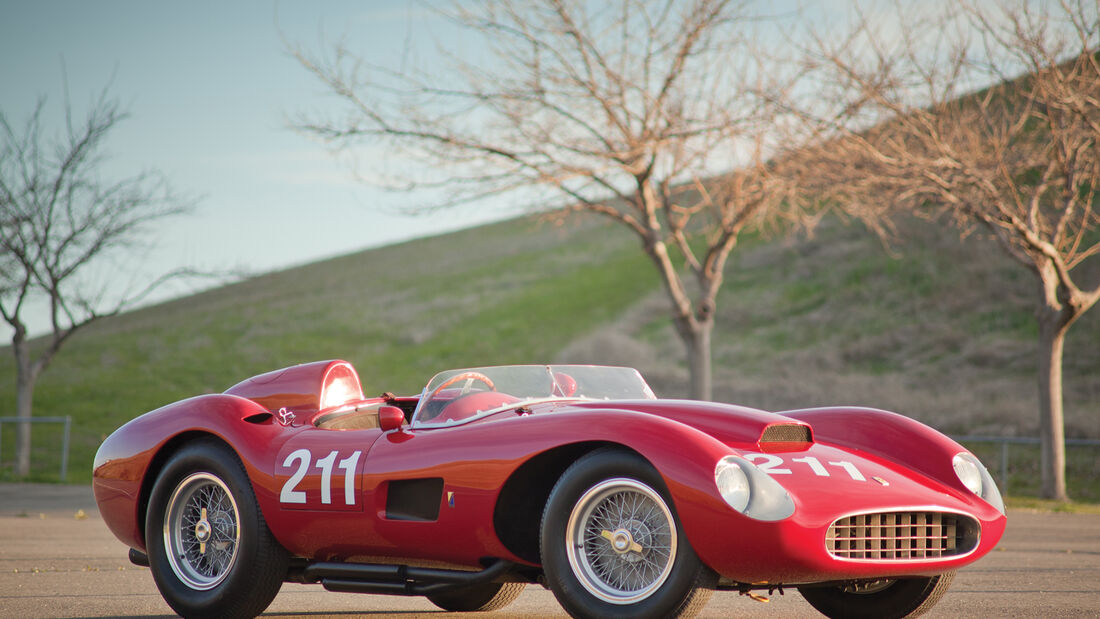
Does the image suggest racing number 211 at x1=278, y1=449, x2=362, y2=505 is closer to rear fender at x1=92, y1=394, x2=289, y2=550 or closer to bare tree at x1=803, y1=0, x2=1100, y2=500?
rear fender at x1=92, y1=394, x2=289, y2=550

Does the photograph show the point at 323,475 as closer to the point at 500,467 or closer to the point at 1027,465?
the point at 500,467

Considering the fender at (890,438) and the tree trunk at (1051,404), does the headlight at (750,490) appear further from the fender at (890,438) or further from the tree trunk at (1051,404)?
the tree trunk at (1051,404)

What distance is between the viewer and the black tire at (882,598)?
4.90 meters

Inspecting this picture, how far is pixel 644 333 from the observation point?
37.7m

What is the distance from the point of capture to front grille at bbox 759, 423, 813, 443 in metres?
4.62

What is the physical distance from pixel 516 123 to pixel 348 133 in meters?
2.45

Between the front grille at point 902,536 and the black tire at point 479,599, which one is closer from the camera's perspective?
the front grille at point 902,536

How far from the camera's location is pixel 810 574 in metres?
4.09

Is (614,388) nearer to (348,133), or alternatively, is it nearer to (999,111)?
(348,133)

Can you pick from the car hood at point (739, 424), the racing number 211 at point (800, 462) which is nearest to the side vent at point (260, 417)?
the car hood at point (739, 424)

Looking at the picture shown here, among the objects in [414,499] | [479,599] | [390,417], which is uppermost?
[390,417]

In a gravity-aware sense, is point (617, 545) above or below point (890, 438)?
below

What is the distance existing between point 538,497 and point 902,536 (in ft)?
4.90

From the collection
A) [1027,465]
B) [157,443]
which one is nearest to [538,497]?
[157,443]
